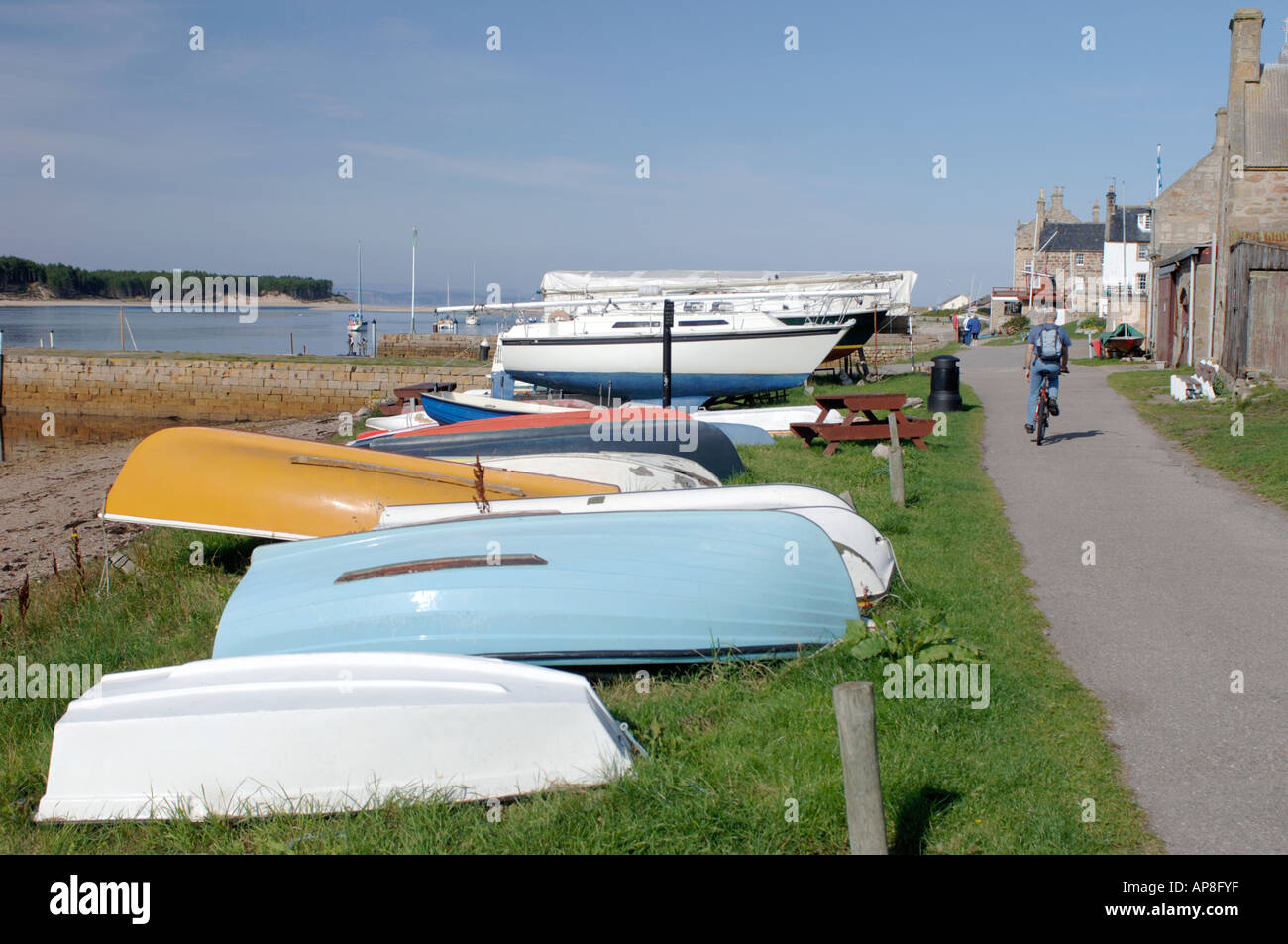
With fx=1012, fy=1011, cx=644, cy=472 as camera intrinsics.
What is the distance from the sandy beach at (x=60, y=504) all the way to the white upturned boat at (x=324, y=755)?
6292mm

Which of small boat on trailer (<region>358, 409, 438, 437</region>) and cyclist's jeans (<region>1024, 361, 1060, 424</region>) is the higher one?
cyclist's jeans (<region>1024, 361, 1060, 424</region>)

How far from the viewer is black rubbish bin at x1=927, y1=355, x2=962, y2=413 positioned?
56.2 ft

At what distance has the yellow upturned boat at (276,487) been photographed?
8531mm

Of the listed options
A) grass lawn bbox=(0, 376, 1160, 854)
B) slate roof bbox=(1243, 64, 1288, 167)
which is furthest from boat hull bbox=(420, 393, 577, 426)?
slate roof bbox=(1243, 64, 1288, 167)

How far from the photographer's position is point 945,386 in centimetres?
1716

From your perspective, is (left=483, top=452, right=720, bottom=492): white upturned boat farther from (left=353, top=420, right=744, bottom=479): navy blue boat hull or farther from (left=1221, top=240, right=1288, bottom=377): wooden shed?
(left=1221, top=240, right=1288, bottom=377): wooden shed

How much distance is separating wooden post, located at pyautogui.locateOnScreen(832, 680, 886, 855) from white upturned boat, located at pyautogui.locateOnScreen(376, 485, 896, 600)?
273cm

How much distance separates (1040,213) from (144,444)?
269 feet

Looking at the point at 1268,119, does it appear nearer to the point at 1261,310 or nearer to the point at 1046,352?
the point at 1261,310

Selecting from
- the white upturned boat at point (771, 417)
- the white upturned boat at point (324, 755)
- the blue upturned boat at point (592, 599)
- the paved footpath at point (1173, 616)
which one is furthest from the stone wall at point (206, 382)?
the white upturned boat at point (324, 755)

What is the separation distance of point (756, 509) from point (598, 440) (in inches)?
213

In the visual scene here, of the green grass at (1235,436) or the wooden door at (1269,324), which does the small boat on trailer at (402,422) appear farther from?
the wooden door at (1269,324)
